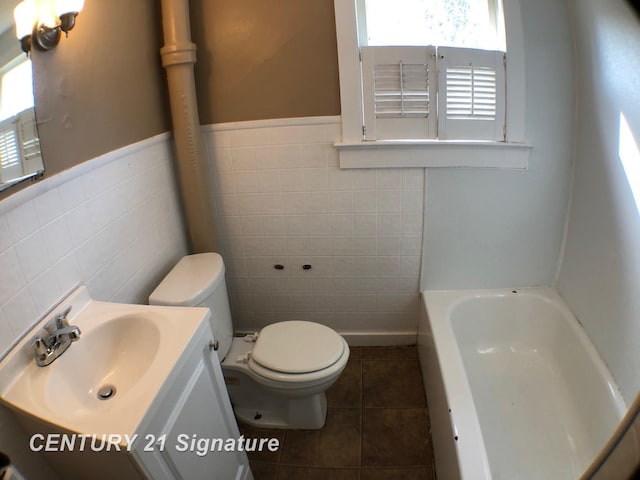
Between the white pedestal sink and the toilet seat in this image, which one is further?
the toilet seat

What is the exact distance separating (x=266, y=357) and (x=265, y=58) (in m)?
1.28

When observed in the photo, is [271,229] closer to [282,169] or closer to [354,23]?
[282,169]

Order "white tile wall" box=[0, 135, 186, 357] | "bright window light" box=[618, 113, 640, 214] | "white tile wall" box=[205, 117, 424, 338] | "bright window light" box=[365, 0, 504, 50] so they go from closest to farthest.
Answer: "white tile wall" box=[0, 135, 186, 357] → "bright window light" box=[618, 113, 640, 214] → "bright window light" box=[365, 0, 504, 50] → "white tile wall" box=[205, 117, 424, 338]

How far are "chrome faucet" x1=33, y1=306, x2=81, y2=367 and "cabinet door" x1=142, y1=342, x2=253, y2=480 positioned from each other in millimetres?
331

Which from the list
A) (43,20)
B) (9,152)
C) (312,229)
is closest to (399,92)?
(312,229)

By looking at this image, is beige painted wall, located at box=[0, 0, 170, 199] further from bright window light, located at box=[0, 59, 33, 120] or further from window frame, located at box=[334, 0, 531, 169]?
window frame, located at box=[334, 0, 531, 169]

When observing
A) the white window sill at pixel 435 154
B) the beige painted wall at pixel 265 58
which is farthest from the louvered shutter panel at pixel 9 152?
the white window sill at pixel 435 154

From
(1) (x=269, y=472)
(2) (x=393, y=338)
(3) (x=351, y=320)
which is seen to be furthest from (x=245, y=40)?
(1) (x=269, y=472)

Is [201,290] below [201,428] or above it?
above

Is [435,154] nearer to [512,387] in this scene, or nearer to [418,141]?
[418,141]

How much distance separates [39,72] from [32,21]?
13 cm

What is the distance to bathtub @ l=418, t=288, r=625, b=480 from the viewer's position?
1.37 metres

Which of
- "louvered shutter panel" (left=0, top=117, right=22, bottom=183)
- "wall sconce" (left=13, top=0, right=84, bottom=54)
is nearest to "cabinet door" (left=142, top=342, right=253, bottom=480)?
"louvered shutter panel" (left=0, top=117, right=22, bottom=183)

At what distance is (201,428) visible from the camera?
3.72 feet
